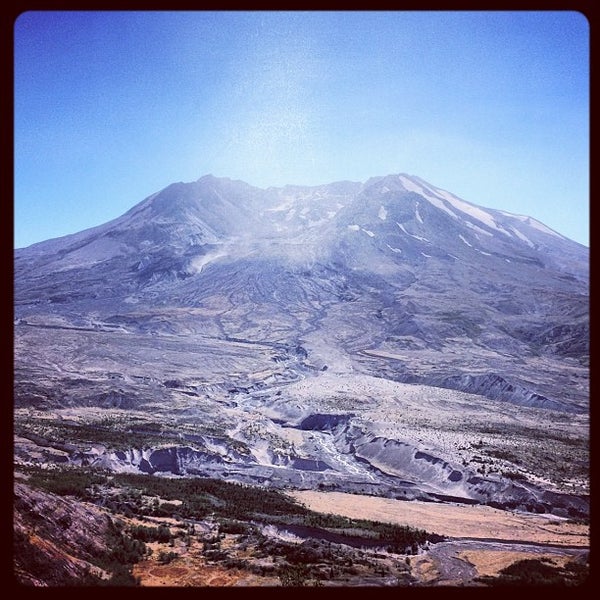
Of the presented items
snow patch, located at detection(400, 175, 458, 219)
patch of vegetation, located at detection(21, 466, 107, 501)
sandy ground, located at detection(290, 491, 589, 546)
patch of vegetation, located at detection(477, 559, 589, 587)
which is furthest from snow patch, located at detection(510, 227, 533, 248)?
patch of vegetation, located at detection(21, 466, 107, 501)

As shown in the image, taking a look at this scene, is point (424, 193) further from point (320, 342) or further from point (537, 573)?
point (537, 573)

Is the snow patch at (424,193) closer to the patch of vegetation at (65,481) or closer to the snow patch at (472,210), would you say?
the snow patch at (472,210)

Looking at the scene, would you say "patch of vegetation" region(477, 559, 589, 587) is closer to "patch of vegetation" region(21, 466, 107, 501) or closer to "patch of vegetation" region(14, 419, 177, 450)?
"patch of vegetation" region(21, 466, 107, 501)

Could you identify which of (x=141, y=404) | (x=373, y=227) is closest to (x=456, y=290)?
(x=373, y=227)

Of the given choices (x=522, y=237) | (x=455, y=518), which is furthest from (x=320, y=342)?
(x=522, y=237)
